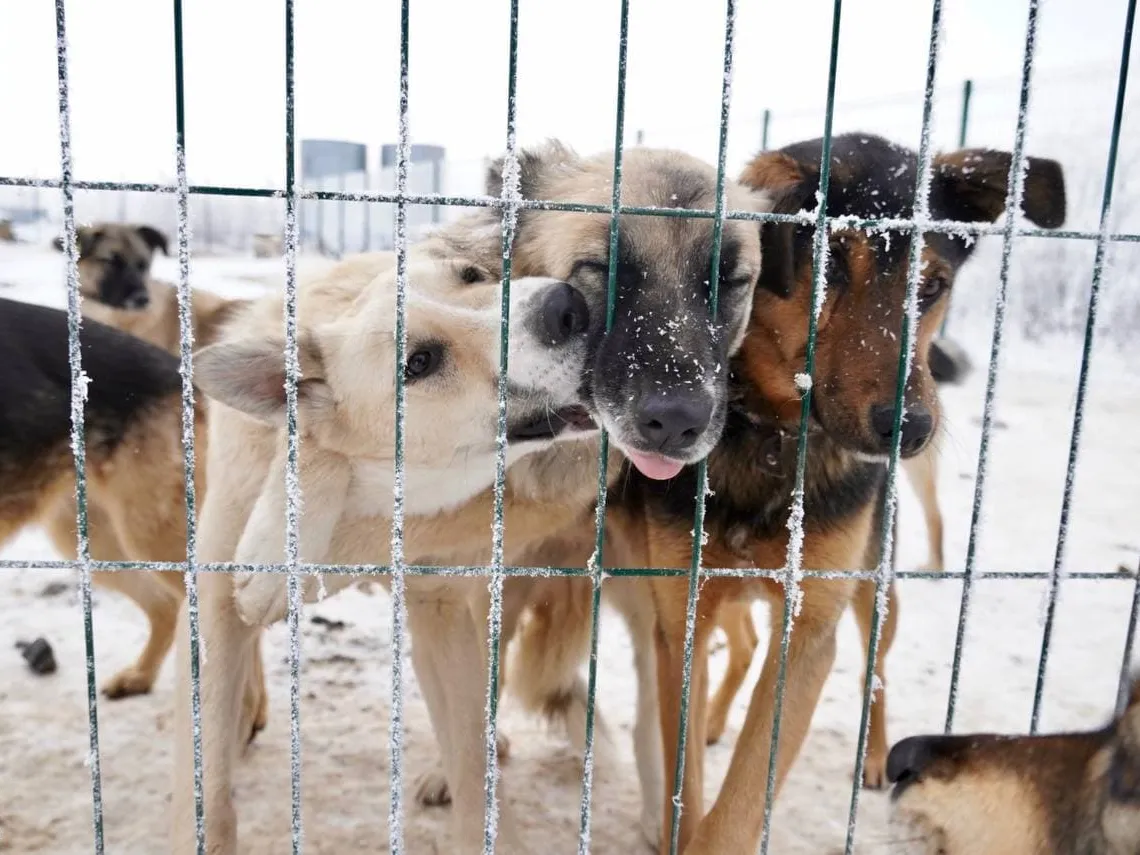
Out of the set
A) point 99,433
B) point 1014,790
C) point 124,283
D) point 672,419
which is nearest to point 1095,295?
point 672,419

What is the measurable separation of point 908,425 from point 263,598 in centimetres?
160

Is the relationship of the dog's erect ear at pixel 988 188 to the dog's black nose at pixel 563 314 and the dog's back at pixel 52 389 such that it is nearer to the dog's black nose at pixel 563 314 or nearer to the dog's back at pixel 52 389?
the dog's black nose at pixel 563 314

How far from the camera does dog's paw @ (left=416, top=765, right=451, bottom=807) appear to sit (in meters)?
3.37

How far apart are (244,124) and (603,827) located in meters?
2.86

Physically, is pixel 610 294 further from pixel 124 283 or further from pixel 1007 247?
pixel 124 283

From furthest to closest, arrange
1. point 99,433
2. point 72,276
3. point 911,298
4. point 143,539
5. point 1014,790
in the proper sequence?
point 143,539, point 99,433, point 1014,790, point 911,298, point 72,276

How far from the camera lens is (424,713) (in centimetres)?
402

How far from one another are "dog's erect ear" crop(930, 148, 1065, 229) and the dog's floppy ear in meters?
0.42

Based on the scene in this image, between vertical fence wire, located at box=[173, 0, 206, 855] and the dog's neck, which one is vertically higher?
vertical fence wire, located at box=[173, 0, 206, 855]

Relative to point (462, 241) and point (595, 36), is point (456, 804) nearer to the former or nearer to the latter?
point (462, 241)

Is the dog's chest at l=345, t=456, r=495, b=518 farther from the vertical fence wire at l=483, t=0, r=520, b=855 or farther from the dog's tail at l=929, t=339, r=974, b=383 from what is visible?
the dog's tail at l=929, t=339, r=974, b=383

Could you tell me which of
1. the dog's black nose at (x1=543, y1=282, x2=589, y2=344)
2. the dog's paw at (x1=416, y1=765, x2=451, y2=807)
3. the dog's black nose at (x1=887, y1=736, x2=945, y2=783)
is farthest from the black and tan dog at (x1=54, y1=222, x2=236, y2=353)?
the dog's black nose at (x1=887, y1=736, x2=945, y2=783)

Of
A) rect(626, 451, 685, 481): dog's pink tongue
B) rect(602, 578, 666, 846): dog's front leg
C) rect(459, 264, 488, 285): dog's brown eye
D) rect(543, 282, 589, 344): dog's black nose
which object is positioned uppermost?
rect(459, 264, 488, 285): dog's brown eye

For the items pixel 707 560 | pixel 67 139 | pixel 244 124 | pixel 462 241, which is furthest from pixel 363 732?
pixel 67 139
